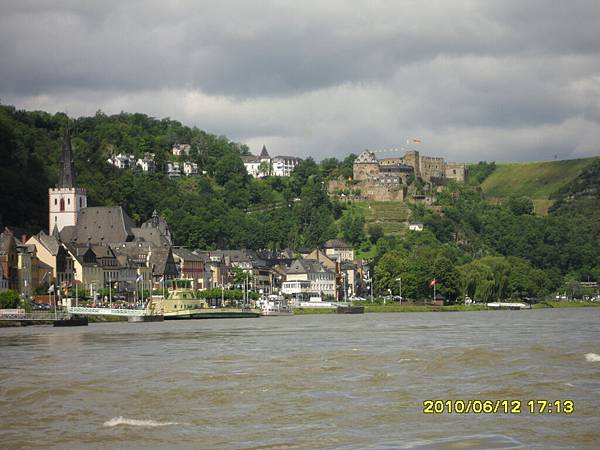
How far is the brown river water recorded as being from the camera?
3153 centimetres

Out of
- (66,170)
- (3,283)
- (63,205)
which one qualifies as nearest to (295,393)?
(3,283)

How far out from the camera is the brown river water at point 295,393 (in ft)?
103

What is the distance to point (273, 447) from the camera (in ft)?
99.2

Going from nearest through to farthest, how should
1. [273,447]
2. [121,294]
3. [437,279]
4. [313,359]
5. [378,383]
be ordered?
[273,447], [378,383], [313,359], [121,294], [437,279]

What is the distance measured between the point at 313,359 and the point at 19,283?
86.9 metres

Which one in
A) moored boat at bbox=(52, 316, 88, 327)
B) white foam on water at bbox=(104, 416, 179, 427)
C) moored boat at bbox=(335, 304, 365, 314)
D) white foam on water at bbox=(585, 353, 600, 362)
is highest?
moored boat at bbox=(52, 316, 88, 327)

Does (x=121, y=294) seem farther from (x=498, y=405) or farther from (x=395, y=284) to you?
(x=498, y=405)

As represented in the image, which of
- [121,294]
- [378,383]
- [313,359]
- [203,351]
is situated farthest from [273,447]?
[121,294]

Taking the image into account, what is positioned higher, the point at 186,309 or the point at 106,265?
the point at 106,265

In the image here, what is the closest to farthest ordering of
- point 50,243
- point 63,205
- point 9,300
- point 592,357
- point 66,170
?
point 592,357, point 9,300, point 50,243, point 63,205, point 66,170

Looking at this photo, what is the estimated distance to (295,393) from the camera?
4100 cm

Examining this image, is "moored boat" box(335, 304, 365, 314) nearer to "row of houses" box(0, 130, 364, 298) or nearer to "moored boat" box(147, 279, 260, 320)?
"moored boat" box(147, 279, 260, 320)

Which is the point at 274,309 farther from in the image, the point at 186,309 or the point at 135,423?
the point at 135,423

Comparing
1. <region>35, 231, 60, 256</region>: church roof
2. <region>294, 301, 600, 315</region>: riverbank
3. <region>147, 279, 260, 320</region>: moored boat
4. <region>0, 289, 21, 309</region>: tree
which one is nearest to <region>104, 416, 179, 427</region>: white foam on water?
<region>0, 289, 21, 309</region>: tree
